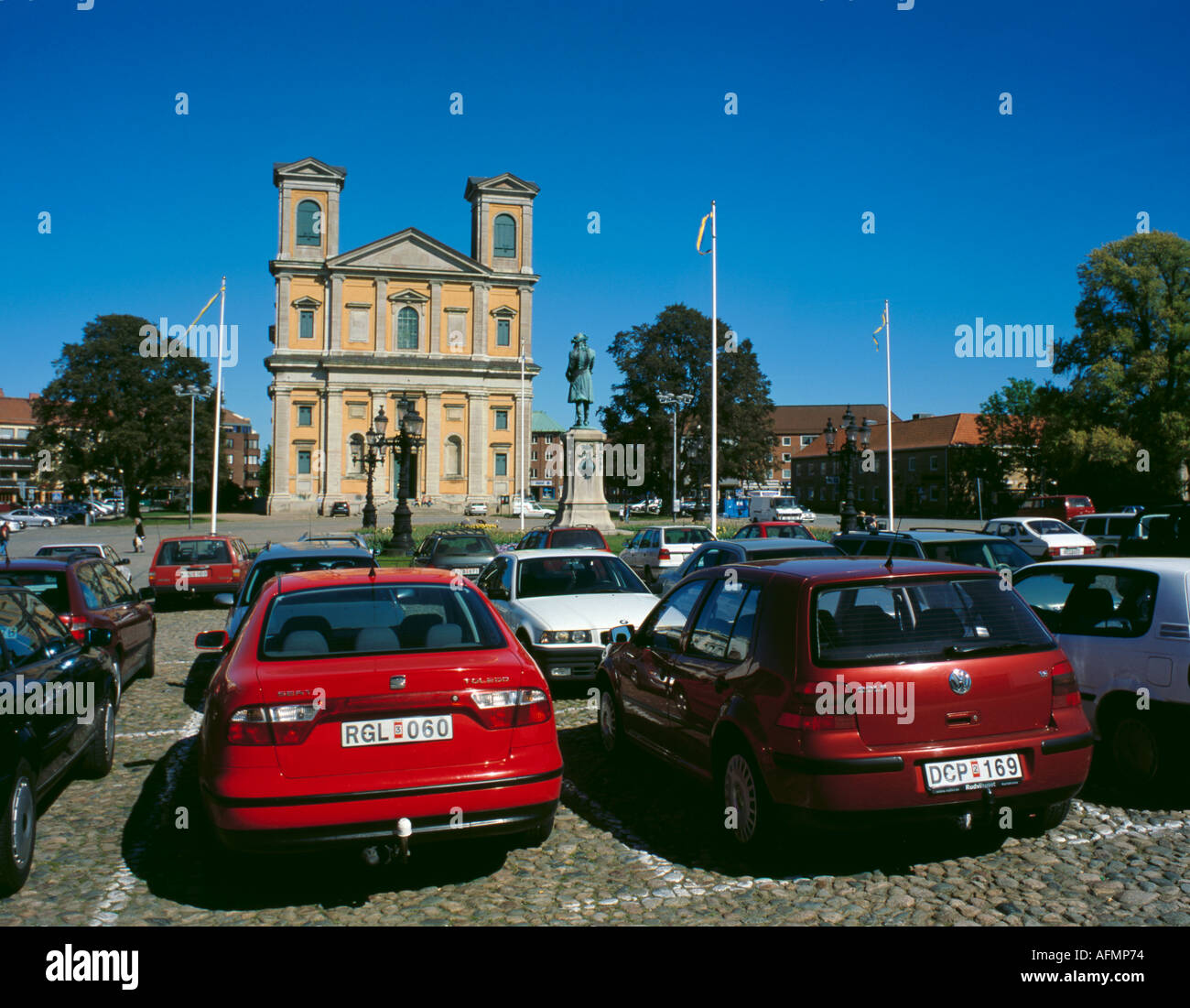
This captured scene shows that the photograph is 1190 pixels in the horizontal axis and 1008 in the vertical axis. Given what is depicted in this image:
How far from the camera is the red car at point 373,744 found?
418 cm

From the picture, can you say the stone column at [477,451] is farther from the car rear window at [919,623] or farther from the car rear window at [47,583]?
the car rear window at [919,623]

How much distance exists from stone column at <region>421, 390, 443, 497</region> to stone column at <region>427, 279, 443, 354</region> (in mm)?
4106

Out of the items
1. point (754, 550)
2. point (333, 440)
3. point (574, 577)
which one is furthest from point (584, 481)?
point (333, 440)

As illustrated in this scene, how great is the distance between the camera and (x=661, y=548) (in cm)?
2347

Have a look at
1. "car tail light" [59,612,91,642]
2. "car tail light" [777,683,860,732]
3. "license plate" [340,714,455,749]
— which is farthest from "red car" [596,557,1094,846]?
"car tail light" [59,612,91,642]

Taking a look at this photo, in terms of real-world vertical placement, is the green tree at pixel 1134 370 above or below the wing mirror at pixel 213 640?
above

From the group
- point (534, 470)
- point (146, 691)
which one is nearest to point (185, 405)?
point (146, 691)

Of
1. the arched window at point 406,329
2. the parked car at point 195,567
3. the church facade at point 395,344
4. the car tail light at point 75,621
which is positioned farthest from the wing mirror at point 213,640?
the arched window at point 406,329

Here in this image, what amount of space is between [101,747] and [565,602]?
4.70 m

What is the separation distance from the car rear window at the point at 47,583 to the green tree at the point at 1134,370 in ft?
161

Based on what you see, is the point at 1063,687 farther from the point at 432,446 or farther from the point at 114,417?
the point at 432,446

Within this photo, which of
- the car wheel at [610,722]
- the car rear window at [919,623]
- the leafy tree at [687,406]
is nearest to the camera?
the car rear window at [919,623]

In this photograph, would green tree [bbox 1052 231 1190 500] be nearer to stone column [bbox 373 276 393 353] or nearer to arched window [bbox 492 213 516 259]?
arched window [bbox 492 213 516 259]

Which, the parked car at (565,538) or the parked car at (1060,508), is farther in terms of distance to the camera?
the parked car at (1060,508)
